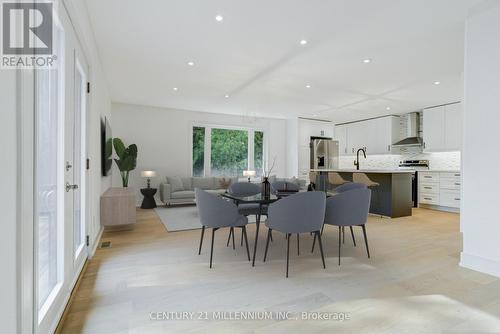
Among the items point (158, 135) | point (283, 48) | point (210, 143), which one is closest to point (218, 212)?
point (283, 48)

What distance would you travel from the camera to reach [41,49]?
4.72 ft

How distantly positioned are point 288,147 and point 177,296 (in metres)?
7.15

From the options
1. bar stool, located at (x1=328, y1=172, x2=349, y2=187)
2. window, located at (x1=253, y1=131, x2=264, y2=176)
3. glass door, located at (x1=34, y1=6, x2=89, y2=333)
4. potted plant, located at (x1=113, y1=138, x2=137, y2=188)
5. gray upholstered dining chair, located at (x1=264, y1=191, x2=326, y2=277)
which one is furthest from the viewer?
window, located at (x1=253, y1=131, x2=264, y2=176)

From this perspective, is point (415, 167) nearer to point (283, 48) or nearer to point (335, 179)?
point (335, 179)

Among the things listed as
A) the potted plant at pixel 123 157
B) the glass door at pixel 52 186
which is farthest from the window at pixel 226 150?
the glass door at pixel 52 186

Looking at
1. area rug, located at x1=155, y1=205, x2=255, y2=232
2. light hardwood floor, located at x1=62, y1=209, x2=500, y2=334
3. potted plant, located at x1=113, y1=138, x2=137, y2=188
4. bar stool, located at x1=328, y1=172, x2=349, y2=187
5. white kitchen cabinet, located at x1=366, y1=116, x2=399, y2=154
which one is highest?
white kitchen cabinet, located at x1=366, y1=116, x2=399, y2=154

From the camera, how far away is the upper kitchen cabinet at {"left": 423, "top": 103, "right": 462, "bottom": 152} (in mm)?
6000

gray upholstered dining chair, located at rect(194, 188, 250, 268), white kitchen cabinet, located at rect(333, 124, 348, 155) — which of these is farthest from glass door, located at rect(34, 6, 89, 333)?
white kitchen cabinet, located at rect(333, 124, 348, 155)

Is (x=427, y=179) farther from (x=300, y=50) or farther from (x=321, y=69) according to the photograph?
(x=300, y=50)

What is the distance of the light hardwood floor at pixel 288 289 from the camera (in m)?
1.64

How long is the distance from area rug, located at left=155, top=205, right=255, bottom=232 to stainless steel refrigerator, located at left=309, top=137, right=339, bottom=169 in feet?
12.9

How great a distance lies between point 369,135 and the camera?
7910 millimetres

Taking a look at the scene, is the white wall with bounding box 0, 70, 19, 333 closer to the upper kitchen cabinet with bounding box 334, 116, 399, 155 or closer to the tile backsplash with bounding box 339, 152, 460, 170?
the upper kitchen cabinet with bounding box 334, 116, 399, 155

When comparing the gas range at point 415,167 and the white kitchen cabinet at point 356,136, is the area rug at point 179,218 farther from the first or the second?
the white kitchen cabinet at point 356,136
